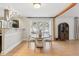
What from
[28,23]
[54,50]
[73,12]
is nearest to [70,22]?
[73,12]

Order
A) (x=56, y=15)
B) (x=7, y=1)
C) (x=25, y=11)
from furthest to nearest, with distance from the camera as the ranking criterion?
1. (x=56, y=15)
2. (x=25, y=11)
3. (x=7, y=1)

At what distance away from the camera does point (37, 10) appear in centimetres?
212

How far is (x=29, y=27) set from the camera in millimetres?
2189

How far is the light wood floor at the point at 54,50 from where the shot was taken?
2076 millimetres

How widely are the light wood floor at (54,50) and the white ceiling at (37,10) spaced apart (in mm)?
499

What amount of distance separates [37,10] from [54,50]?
2.26 ft

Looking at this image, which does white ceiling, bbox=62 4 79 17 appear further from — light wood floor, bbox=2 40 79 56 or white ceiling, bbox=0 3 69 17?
light wood floor, bbox=2 40 79 56

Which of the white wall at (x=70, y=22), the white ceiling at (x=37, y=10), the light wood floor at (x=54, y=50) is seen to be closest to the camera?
the white ceiling at (x=37, y=10)

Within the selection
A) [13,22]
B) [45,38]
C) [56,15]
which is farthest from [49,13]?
[13,22]

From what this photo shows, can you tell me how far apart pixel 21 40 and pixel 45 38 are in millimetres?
404

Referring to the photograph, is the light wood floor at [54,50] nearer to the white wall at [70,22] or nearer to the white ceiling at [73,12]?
the white wall at [70,22]

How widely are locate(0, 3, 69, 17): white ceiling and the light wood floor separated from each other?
50 cm

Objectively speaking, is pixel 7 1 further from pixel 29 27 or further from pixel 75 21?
pixel 75 21

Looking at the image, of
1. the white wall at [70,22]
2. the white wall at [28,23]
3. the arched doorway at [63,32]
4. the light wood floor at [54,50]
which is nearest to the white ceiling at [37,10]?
the white wall at [28,23]
